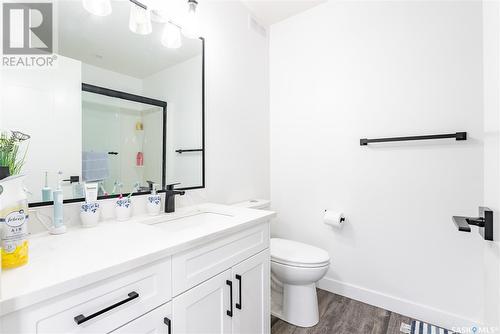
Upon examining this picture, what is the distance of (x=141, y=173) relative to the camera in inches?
53.0

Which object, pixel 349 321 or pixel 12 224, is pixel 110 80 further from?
pixel 349 321

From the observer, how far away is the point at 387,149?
1786mm

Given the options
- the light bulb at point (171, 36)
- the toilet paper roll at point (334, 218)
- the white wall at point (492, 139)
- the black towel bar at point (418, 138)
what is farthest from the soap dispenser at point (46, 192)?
the black towel bar at point (418, 138)

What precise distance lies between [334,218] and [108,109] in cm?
172

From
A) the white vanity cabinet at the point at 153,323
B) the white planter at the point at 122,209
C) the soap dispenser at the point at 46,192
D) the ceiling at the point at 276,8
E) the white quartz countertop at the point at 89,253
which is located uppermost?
the ceiling at the point at 276,8

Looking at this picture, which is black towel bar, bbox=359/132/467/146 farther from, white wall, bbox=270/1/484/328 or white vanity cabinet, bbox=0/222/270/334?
white vanity cabinet, bbox=0/222/270/334

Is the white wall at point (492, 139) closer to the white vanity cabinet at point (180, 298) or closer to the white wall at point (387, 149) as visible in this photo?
the white vanity cabinet at point (180, 298)

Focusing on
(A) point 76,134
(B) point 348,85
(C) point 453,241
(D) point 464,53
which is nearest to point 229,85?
(B) point 348,85

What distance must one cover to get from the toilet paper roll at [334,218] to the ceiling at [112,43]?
1.61 meters

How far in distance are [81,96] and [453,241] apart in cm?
233

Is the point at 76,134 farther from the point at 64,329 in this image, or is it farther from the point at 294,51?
the point at 294,51

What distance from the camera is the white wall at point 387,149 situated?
1.53 meters

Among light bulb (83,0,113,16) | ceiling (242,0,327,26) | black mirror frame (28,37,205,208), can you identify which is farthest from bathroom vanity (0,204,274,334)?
ceiling (242,0,327,26)

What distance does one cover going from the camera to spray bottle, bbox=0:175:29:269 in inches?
24.4
